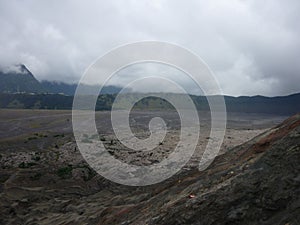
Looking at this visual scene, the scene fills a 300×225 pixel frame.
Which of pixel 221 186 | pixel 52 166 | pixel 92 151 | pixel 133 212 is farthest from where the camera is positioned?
pixel 92 151

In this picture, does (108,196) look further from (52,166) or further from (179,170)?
(52,166)

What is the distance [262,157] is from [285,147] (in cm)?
82

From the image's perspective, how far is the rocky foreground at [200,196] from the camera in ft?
32.1

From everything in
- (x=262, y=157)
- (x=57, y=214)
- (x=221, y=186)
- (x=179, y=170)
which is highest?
(x=262, y=157)

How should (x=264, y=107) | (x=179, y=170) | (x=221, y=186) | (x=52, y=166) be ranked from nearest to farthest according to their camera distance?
1. (x=221, y=186)
2. (x=179, y=170)
3. (x=52, y=166)
4. (x=264, y=107)

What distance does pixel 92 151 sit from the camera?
3800 cm

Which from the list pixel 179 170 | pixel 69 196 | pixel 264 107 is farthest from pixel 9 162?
pixel 264 107

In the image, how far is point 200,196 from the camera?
11609 millimetres

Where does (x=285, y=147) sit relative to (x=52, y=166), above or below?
above

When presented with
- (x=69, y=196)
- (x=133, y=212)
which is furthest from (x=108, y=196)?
(x=133, y=212)

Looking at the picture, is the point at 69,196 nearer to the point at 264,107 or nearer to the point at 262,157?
the point at 262,157

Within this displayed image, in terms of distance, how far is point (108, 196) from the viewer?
79.9ft

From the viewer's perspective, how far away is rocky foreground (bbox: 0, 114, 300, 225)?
9.80 metres

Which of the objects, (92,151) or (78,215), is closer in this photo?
(78,215)
